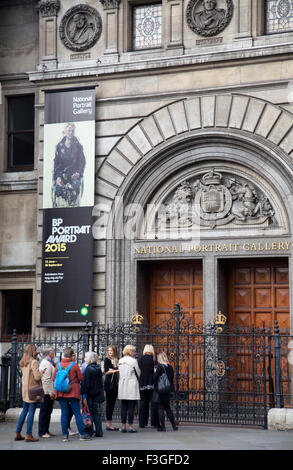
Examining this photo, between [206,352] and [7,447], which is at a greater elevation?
[206,352]

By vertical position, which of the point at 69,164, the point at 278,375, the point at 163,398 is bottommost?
the point at 163,398

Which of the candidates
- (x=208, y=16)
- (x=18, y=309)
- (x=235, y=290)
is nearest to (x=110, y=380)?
(x=235, y=290)

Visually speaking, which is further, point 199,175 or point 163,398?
point 199,175

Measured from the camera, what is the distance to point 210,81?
23875mm

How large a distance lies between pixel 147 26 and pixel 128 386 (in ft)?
38.2

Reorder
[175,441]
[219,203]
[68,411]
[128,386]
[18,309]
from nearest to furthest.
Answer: [175,441] → [68,411] → [128,386] → [219,203] → [18,309]

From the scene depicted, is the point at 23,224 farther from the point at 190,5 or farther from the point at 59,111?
the point at 190,5

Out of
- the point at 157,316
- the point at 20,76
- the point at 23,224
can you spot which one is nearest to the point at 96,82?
the point at 20,76

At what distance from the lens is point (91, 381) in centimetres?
1780

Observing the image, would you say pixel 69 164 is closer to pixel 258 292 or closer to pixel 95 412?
pixel 258 292

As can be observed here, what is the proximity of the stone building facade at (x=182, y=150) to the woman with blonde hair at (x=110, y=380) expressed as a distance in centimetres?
476

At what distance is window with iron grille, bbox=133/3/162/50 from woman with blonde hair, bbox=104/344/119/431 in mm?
10039

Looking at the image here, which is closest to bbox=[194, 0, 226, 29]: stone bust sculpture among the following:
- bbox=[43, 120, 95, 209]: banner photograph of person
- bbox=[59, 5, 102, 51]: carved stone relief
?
bbox=[59, 5, 102, 51]: carved stone relief

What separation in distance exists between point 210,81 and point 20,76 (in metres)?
6.70
